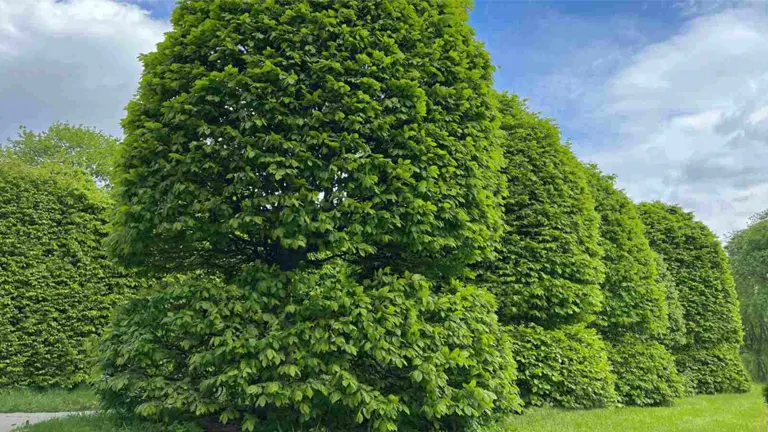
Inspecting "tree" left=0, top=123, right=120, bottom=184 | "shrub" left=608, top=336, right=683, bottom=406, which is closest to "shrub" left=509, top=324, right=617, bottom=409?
"shrub" left=608, top=336, right=683, bottom=406

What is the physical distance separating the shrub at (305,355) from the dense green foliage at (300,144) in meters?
0.54

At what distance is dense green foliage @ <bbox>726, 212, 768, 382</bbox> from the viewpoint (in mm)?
25562

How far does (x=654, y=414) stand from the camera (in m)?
9.30

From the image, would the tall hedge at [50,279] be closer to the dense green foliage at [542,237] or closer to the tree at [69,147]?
the dense green foliage at [542,237]

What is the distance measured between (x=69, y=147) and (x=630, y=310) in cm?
2529

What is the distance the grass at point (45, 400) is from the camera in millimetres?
8212

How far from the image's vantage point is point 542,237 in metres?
8.52

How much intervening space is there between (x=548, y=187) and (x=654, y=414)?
15.6 feet

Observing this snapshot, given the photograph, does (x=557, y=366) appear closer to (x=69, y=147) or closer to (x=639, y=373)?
(x=639, y=373)

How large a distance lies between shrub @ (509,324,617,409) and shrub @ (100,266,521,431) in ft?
8.48

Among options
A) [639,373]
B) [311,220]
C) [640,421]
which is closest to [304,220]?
[311,220]

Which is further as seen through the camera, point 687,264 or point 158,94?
point 687,264

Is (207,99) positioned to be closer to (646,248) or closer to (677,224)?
(646,248)

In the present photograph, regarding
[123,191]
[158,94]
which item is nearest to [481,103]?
[158,94]
